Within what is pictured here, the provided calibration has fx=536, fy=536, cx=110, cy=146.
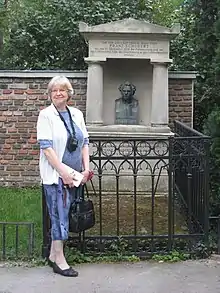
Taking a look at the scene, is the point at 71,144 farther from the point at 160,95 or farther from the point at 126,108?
the point at 126,108

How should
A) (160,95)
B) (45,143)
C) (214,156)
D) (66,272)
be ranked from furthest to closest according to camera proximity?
(160,95) < (214,156) < (66,272) < (45,143)

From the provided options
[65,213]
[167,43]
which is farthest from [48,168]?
[167,43]

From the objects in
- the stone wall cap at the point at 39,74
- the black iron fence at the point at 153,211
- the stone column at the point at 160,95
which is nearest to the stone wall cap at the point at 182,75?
the stone wall cap at the point at 39,74

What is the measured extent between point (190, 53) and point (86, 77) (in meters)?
2.74

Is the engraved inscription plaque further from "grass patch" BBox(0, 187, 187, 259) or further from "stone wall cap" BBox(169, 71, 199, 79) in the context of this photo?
"grass patch" BBox(0, 187, 187, 259)

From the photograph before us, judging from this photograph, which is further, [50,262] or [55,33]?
[55,33]

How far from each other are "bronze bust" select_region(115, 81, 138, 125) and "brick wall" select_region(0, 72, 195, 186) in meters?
0.57

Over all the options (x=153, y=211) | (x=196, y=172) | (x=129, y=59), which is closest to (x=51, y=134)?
(x=153, y=211)

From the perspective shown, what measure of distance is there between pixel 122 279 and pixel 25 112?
191 inches

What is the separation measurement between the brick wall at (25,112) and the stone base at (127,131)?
725mm

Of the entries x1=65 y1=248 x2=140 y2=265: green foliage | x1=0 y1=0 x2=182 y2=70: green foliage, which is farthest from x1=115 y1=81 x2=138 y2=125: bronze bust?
x1=65 y1=248 x2=140 y2=265: green foliage

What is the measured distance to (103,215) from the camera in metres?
6.18

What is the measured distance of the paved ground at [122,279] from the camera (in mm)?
4137

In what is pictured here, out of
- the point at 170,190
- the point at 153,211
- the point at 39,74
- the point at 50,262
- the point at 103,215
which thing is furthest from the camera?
the point at 39,74
